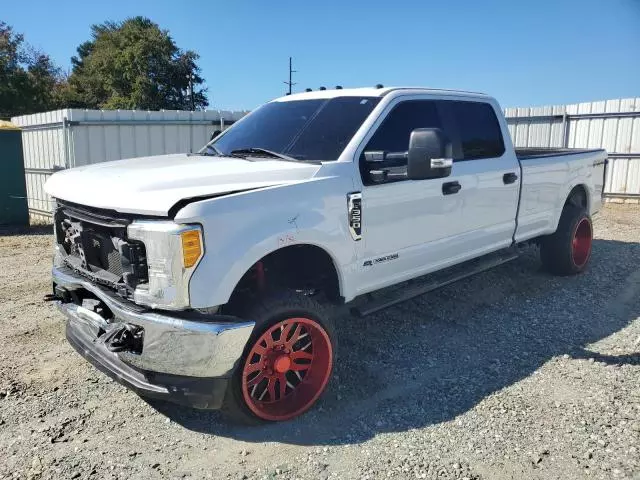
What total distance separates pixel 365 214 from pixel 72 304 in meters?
2.08

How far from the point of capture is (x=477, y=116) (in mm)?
5195

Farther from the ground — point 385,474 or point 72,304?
point 72,304

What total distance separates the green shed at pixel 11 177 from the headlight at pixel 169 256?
932 cm

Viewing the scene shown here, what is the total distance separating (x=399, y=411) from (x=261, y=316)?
1.17 meters

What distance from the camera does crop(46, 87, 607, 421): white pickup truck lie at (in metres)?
2.96

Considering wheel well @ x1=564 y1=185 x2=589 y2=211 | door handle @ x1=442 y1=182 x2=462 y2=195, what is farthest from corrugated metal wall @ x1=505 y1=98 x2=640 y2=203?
door handle @ x1=442 y1=182 x2=462 y2=195

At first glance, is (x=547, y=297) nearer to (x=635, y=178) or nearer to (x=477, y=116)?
(x=477, y=116)

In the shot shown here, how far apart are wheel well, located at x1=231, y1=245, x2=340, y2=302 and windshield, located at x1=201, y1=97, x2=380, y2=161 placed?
686 mm

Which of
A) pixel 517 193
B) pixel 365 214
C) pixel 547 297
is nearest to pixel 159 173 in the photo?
Answer: pixel 365 214

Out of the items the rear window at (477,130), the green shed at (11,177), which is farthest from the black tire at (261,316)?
the green shed at (11,177)

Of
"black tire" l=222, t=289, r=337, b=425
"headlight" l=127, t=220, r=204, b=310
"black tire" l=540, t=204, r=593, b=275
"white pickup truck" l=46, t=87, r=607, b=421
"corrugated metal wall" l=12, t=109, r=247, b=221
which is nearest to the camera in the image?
"headlight" l=127, t=220, r=204, b=310

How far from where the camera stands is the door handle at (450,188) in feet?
14.6

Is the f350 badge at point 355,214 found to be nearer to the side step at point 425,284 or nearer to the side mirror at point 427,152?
the side mirror at point 427,152

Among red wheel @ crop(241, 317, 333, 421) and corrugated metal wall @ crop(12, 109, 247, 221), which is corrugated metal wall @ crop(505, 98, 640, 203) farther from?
red wheel @ crop(241, 317, 333, 421)
